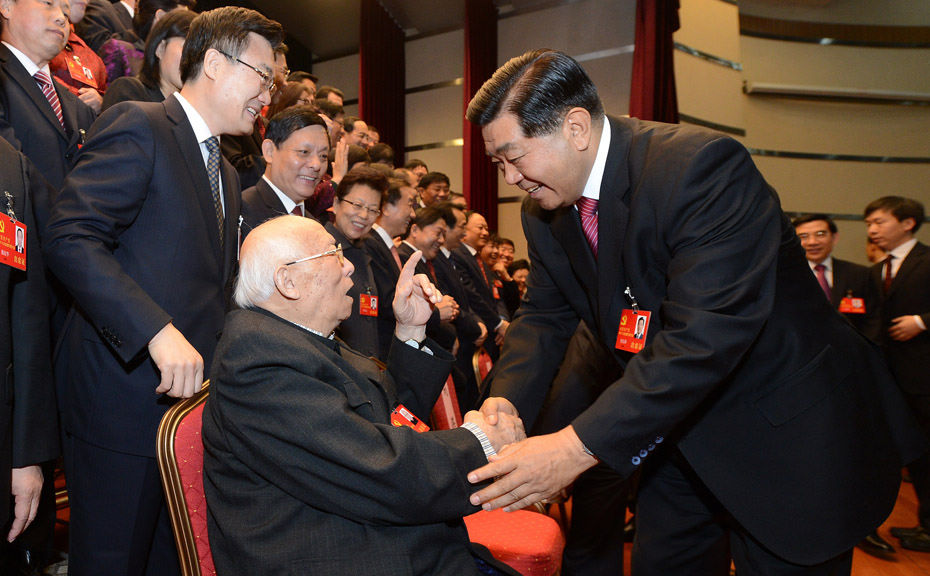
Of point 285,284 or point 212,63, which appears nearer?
point 285,284

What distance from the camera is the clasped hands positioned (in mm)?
1213

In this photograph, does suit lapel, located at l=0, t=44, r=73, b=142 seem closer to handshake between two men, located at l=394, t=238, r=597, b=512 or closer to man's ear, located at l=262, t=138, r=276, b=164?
man's ear, located at l=262, t=138, r=276, b=164

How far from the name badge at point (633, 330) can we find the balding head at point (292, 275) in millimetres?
632

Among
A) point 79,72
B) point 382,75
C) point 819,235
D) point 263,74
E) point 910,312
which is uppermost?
point 382,75

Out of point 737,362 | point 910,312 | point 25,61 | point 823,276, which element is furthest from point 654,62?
point 737,362

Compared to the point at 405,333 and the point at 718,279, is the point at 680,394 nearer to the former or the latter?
the point at 718,279

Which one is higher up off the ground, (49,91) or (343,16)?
(343,16)

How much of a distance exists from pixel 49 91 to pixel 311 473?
160 centimetres

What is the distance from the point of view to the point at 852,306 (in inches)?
147

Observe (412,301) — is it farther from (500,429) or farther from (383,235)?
(383,235)

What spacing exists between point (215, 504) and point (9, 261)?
2.22 ft

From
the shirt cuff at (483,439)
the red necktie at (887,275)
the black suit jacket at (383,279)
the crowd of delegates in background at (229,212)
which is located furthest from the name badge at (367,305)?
the red necktie at (887,275)

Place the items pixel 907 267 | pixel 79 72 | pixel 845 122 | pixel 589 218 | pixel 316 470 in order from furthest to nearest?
pixel 845 122 → pixel 907 267 → pixel 79 72 → pixel 589 218 → pixel 316 470

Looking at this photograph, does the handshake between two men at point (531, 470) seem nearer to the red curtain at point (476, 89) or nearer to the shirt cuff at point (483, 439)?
the shirt cuff at point (483, 439)
